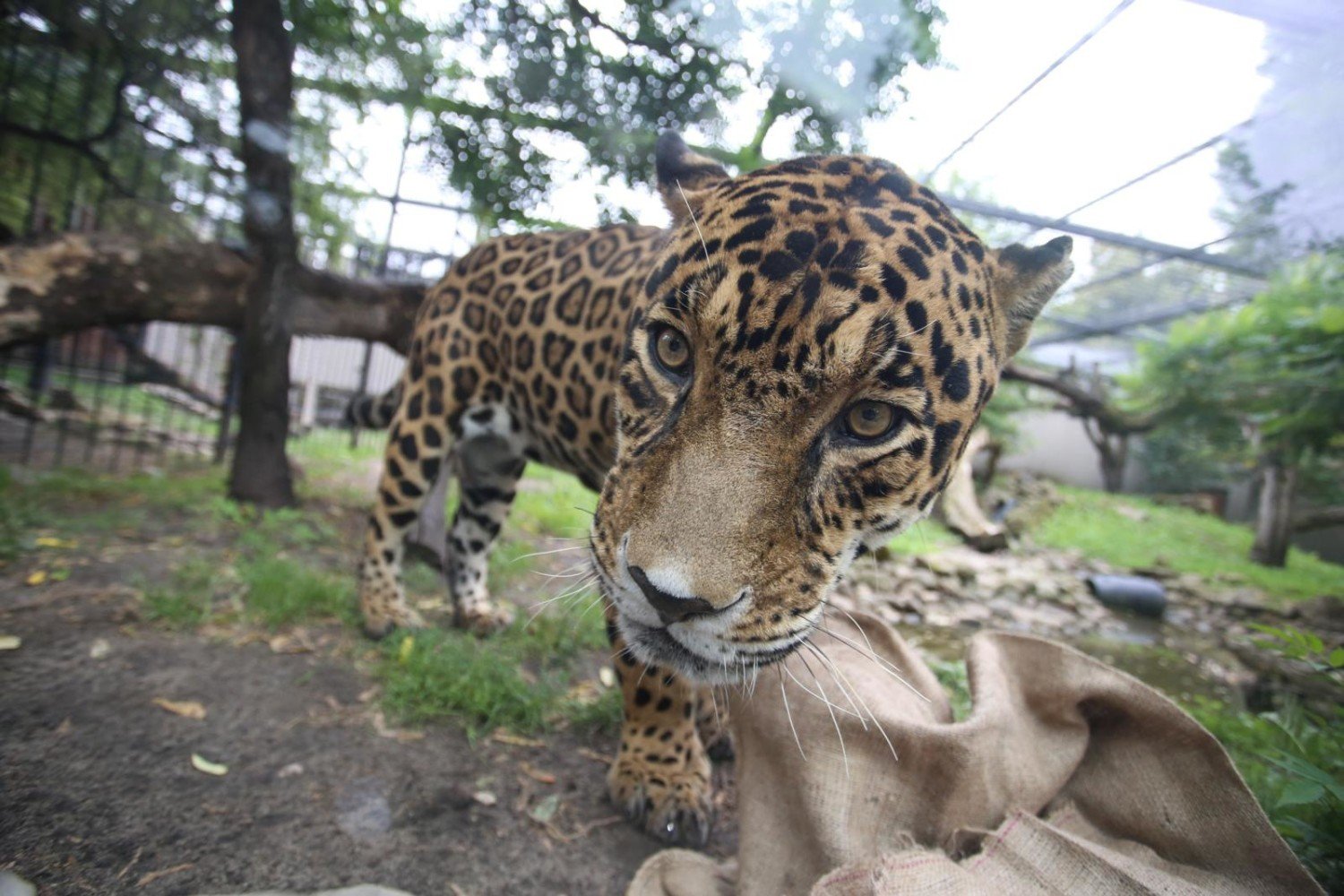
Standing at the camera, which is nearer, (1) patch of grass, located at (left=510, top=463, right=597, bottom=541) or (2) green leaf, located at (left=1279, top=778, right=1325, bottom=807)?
(2) green leaf, located at (left=1279, top=778, right=1325, bottom=807)

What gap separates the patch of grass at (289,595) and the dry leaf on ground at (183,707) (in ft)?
2.82

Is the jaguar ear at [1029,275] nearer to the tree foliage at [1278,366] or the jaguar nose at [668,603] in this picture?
the jaguar nose at [668,603]

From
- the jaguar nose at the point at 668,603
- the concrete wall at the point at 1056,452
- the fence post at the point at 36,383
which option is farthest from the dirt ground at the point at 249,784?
the concrete wall at the point at 1056,452

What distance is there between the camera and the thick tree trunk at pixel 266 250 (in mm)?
Answer: 4652

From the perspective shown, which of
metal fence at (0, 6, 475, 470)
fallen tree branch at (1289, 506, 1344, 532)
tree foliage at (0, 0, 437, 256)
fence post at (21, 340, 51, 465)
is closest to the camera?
tree foliage at (0, 0, 437, 256)

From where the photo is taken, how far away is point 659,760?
238 cm

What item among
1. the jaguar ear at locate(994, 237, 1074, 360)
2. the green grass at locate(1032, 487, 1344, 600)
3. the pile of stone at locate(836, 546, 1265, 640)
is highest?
the jaguar ear at locate(994, 237, 1074, 360)

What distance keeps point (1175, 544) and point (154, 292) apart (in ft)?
32.3

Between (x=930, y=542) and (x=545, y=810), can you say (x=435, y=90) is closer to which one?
(x=545, y=810)

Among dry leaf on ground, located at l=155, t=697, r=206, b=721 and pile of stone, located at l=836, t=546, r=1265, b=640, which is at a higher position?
pile of stone, located at l=836, t=546, r=1265, b=640

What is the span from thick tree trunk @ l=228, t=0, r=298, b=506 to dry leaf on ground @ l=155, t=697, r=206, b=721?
3360 mm

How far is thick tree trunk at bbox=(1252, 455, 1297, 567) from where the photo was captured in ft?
17.5

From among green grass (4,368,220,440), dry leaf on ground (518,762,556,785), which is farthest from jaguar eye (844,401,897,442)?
green grass (4,368,220,440)

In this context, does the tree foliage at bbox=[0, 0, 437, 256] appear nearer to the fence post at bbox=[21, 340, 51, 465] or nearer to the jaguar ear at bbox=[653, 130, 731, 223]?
the fence post at bbox=[21, 340, 51, 465]
